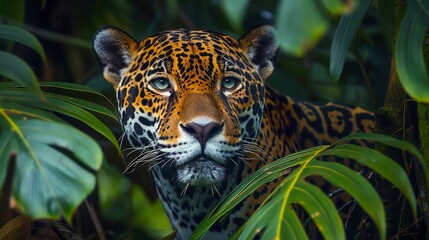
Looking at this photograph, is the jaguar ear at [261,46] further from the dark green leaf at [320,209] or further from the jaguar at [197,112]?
the dark green leaf at [320,209]

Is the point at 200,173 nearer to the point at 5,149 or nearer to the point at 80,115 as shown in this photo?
the point at 80,115

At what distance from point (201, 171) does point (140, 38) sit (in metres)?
2.31

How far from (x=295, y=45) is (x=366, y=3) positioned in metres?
0.80

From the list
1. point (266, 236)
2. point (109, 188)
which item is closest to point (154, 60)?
point (266, 236)

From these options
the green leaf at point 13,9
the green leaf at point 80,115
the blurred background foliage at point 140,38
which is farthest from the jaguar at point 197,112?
the blurred background foliage at point 140,38

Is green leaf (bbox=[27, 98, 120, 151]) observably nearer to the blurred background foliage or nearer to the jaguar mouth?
the jaguar mouth

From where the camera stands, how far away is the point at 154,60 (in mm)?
4141

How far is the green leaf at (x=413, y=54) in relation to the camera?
2873 millimetres

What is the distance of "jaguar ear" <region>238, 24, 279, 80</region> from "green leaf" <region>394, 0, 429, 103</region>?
134cm

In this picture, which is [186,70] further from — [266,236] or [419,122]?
[266,236]

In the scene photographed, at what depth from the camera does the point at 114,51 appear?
428 centimetres

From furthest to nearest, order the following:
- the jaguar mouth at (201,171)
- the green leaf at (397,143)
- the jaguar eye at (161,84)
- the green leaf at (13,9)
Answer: the green leaf at (13,9) → the jaguar eye at (161,84) → the jaguar mouth at (201,171) → the green leaf at (397,143)

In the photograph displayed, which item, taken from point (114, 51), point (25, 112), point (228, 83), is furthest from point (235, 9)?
point (114, 51)

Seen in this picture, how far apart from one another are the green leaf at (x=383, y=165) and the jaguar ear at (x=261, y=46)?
44.0 inches
